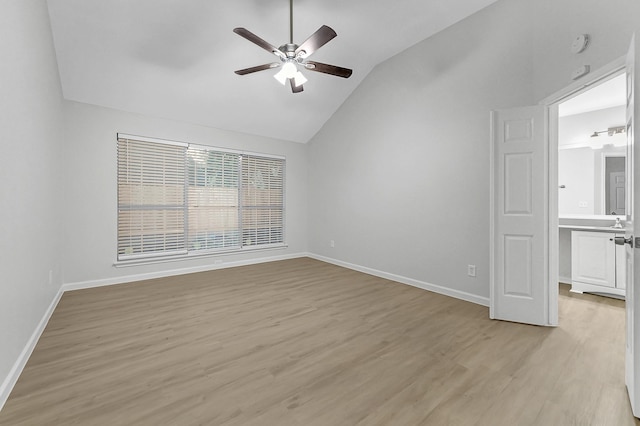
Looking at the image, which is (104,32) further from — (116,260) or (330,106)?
(330,106)

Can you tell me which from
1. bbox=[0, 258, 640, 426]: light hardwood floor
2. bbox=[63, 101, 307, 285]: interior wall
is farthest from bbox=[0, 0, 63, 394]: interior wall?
bbox=[63, 101, 307, 285]: interior wall

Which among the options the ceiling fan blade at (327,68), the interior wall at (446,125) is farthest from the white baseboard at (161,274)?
the ceiling fan blade at (327,68)

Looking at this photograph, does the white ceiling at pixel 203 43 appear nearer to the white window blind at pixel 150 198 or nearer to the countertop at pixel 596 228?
the white window blind at pixel 150 198

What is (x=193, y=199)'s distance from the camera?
489 centimetres

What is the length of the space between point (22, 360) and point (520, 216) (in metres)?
4.39

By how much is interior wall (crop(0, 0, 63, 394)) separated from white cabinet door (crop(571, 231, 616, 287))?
5771 millimetres

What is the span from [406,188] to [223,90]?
3.24m

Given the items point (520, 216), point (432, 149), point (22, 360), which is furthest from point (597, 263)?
point (22, 360)

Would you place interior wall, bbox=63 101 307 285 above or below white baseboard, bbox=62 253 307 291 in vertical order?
above

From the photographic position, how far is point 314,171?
617 cm

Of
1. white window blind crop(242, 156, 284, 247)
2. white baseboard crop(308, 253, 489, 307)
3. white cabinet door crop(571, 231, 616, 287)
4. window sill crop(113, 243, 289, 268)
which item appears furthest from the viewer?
white window blind crop(242, 156, 284, 247)

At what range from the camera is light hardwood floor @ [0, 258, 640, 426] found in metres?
1.58

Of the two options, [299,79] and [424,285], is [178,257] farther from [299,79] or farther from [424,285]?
[424,285]

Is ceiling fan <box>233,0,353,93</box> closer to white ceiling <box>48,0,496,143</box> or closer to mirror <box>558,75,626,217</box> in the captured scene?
white ceiling <box>48,0,496,143</box>
